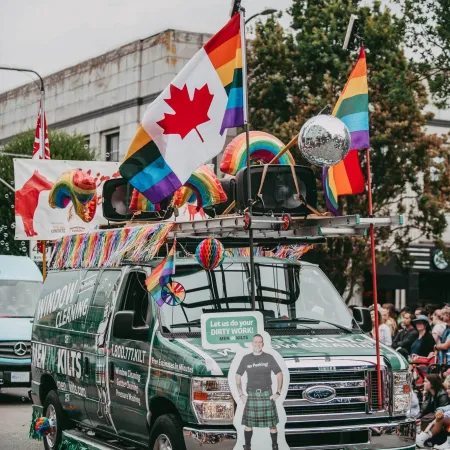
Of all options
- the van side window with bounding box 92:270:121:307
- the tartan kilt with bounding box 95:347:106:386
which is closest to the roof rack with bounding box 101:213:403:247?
the van side window with bounding box 92:270:121:307

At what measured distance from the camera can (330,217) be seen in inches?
346

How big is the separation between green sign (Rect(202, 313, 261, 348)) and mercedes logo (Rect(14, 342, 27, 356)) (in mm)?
9500

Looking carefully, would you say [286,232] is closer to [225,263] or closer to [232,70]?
[225,263]

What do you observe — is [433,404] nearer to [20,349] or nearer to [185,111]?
[185,111]

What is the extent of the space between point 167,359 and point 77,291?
2.90 meters

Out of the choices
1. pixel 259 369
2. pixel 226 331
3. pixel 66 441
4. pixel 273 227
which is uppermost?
pixel 273 227

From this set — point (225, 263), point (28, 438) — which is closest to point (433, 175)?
point (28, 438)

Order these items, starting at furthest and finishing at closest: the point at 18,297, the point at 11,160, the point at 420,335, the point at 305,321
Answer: the point at 11,160, the point at 18,297, the point at 420,335, the point at 305,321

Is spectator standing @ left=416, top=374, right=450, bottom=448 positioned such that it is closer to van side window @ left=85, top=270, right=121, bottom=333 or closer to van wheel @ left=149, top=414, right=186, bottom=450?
van side window @ left=85, top=270, right=121, bottom=333

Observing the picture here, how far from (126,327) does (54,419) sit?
10.4 ft

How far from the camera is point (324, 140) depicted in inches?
338

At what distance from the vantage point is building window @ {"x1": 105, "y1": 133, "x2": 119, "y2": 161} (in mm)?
37856

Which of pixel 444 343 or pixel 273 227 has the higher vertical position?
pixel 273 227

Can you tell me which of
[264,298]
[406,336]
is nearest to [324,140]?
[264,298]
